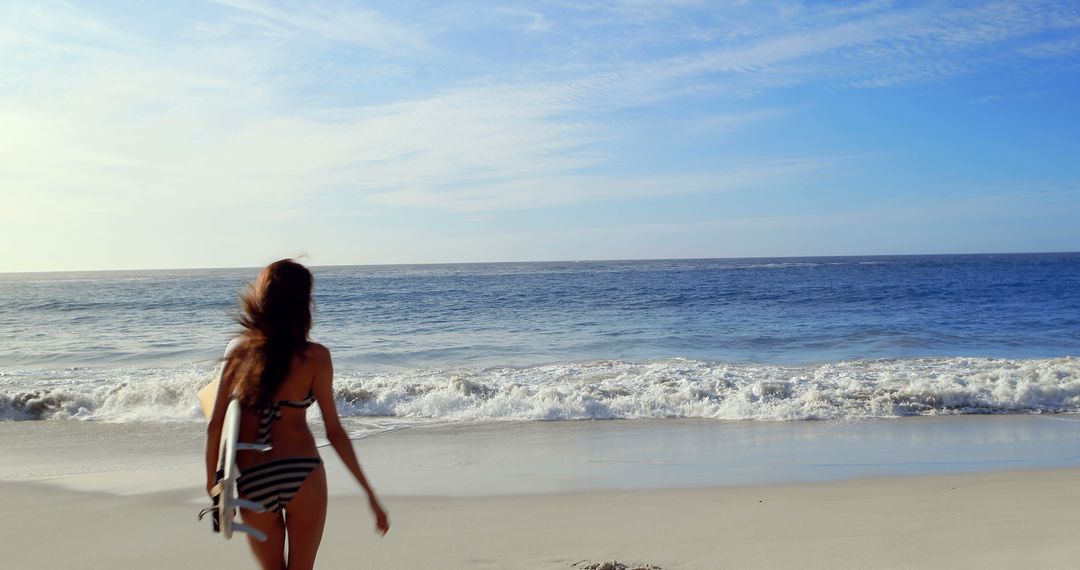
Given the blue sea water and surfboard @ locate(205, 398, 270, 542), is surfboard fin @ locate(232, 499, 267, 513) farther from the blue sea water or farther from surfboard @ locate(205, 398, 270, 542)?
the blue sea water

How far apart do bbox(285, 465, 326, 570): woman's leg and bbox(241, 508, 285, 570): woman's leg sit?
0.03 m

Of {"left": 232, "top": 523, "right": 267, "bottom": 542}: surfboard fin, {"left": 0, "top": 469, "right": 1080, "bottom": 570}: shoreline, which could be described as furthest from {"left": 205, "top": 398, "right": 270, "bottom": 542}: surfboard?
{"left": 0, "top": 469, "right": 1080, "bottom": 570}: shoreline

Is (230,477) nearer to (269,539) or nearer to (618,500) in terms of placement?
(269,539)

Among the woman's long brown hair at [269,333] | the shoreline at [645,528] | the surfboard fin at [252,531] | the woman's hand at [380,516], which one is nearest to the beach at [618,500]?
the shoreline at [645,528]

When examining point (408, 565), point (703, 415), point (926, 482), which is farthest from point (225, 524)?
point (703, 415)

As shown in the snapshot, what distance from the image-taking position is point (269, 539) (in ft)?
8.84

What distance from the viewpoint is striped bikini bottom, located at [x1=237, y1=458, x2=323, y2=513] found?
102 inches

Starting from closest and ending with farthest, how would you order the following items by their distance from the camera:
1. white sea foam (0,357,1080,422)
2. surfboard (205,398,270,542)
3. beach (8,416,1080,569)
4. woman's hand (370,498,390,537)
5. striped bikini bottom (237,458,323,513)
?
surfboard (205,398,270,542), striped bikini bottom (237,458,323,513), woman's hand (370,498,390,537), beach (8,416,1080,569), white sea foam (0,357,1080,422)

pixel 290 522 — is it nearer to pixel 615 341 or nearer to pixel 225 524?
pixel 225 524

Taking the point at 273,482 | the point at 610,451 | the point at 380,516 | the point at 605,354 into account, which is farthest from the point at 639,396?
the point at 273,482

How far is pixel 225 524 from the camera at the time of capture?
2469 millimetres

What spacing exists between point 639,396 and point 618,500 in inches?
205

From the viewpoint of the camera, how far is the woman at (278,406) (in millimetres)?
2572

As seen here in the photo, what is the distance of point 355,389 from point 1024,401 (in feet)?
34.1
